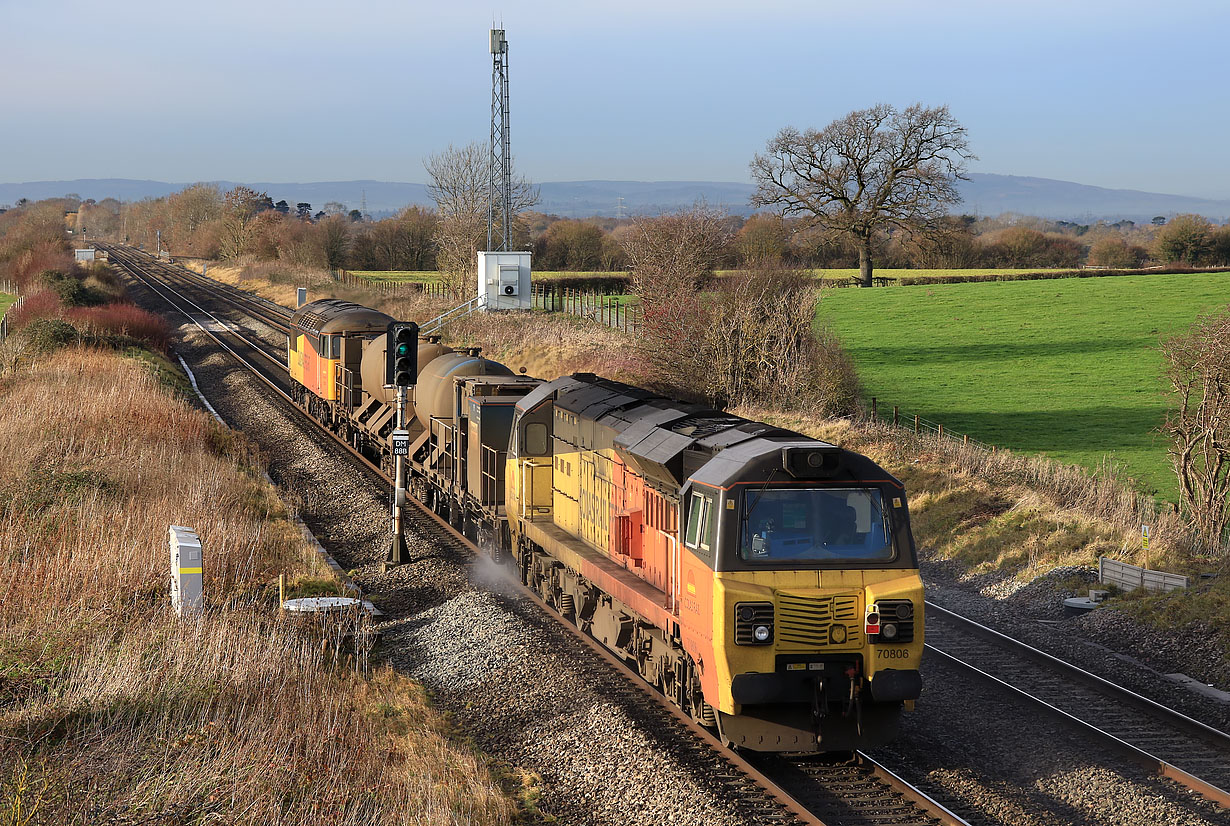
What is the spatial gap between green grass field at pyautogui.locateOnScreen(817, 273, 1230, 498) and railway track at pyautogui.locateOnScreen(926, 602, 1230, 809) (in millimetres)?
9931

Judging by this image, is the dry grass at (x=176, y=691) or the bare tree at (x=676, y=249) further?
the bare tree at (x=676, y=249)

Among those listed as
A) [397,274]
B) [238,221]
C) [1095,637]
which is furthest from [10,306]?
[1095,637]

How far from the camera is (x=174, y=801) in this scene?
8320 millimetres

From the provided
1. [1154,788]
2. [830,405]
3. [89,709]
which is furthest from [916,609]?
[830,405]

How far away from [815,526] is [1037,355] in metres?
40.5

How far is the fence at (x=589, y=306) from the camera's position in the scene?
149 feet

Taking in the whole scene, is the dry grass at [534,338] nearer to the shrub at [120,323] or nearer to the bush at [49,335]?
the shrub at [120,323]

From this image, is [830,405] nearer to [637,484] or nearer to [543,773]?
[637,484]

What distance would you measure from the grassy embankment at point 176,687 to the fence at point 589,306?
2142 centimetres

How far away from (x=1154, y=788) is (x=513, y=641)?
795cm

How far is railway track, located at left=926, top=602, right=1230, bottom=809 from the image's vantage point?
11.1 metres

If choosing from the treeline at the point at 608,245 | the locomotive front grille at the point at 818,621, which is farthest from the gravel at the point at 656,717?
the treeline at the point at 608,245

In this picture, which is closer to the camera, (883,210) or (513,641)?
(513,641)

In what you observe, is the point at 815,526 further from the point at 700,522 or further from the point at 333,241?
the point at 333,241
